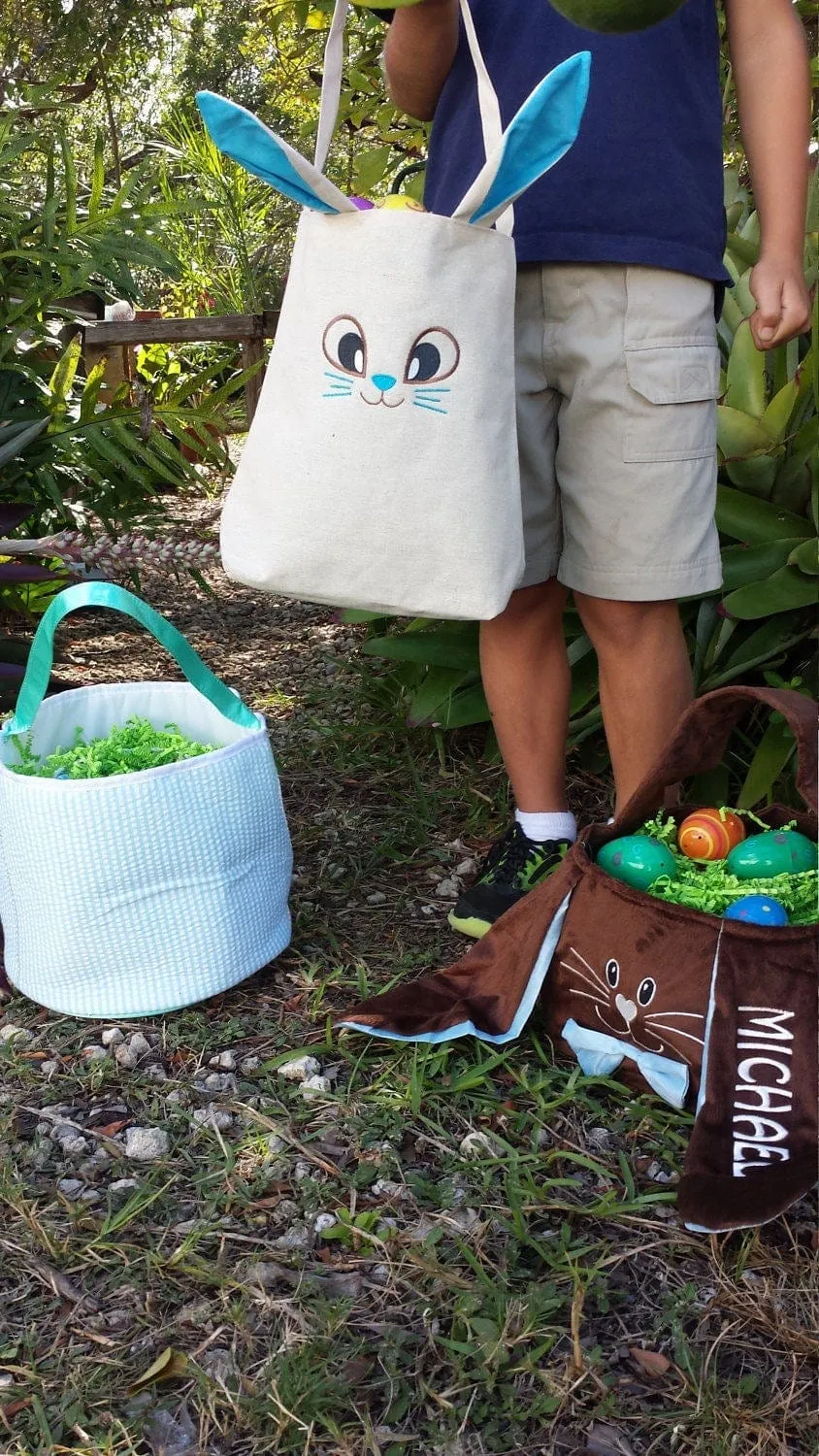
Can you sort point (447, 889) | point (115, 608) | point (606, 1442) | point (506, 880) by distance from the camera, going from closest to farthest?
point (606, 1442) < point (115, 608) < point (506, 880) < point (447, 889)

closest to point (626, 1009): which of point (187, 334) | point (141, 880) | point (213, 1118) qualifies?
point (213, 1118)

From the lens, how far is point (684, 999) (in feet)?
4.00

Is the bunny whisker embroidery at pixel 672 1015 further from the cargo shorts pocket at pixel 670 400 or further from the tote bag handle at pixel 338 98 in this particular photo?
the tote bag handle at pixel 338 98

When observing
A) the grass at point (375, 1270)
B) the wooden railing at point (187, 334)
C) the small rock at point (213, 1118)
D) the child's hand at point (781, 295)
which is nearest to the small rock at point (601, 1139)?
the grass at point (375, 1270)

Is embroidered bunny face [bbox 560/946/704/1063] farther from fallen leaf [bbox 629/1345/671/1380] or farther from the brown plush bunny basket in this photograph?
fallen leaf [bbox 629/1345/671/1380]

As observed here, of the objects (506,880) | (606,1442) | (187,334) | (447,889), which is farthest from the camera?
(187,334)

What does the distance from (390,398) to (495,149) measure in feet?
0.77

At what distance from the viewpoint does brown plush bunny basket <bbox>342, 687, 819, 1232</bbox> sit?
1103 millimetres

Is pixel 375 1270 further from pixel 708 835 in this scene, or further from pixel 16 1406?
pixel 708 835

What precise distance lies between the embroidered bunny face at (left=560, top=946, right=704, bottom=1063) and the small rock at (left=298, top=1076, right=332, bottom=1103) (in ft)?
0.93

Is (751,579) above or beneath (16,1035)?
above

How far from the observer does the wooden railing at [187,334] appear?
3.76 meters

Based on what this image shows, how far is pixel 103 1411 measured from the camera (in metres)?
0.94

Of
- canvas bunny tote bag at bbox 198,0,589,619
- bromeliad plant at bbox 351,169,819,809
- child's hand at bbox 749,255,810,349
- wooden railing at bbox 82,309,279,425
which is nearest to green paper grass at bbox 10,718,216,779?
canvas bunny tote bag at bbox 198,0,589,619
